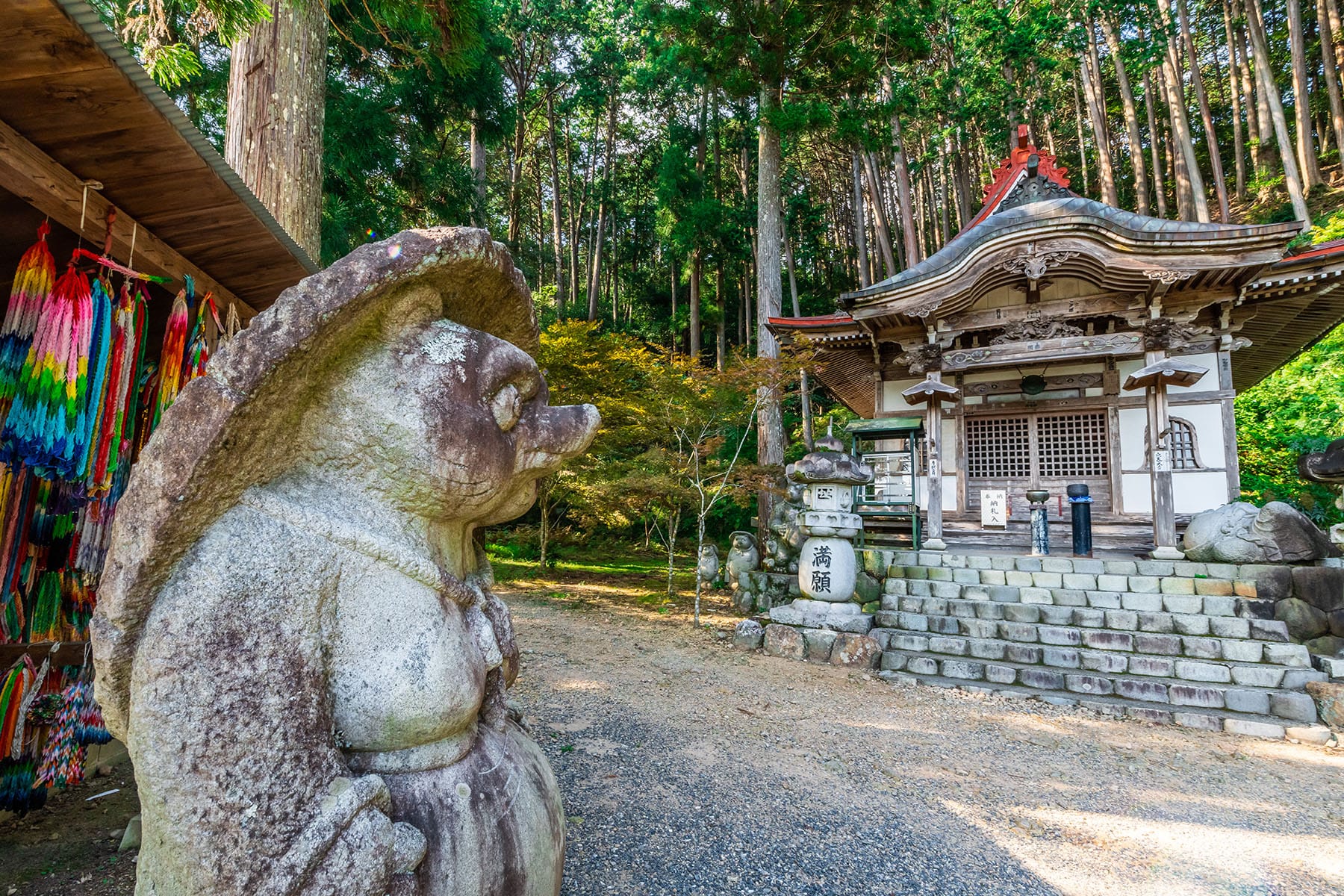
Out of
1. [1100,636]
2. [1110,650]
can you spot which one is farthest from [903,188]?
[1110,650]

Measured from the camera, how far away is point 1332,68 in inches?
655

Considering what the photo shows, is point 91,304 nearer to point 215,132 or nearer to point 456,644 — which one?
point 456,644

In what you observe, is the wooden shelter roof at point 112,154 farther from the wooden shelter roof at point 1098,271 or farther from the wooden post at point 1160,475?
the wooden post at point 1160,475

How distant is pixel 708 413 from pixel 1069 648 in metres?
4.99

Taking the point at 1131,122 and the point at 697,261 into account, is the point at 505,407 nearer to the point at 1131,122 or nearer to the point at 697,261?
the point at 697,261

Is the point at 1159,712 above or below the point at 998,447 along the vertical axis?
below

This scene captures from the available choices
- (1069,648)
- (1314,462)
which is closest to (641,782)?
(1069,648)

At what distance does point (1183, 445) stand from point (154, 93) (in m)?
11.3

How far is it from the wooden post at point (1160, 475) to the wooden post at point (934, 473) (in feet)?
7.93

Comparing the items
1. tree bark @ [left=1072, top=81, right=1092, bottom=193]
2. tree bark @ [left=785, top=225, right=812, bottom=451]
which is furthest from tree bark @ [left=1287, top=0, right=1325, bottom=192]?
tree bark @ [left=785, top=225, right=812, bottom=451]

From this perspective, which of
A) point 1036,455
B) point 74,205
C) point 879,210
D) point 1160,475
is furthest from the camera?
point 879,210

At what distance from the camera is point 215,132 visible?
8320mm

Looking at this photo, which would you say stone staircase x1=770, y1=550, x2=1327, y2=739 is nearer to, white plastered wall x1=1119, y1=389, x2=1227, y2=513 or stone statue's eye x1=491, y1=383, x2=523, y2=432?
white plastered wall x1=1119, y1=389, x2=1227, y2=513

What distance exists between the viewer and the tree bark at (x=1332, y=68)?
1642 cm
